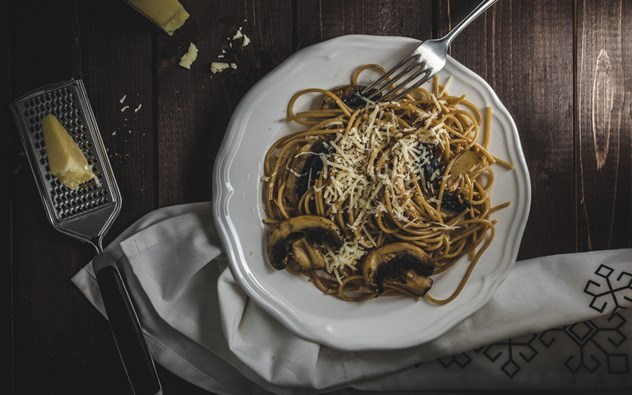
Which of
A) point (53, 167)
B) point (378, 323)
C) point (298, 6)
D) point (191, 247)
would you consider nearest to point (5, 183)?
point (53, 167)

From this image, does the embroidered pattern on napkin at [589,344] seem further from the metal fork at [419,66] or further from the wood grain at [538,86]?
the metal fork at [419,66]

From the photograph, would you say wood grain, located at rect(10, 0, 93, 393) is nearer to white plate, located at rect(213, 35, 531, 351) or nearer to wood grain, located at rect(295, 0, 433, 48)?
white plate, located at rect(213, 35, 531, 351)

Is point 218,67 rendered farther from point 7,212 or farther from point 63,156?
point 7,212

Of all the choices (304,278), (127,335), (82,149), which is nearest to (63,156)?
(82,149)

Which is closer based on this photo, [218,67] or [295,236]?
[295,236]

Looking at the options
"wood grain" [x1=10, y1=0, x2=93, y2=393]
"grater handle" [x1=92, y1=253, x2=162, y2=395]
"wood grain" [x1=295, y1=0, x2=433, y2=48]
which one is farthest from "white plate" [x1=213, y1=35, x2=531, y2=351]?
"wood grain" [x1=10, y1=0, x2=93, y2=393]

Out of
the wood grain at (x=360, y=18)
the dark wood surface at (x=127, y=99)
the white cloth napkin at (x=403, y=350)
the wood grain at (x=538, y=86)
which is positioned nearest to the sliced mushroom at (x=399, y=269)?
the white cloth napkin at (x=403, y=350)

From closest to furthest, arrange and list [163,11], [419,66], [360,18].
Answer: [419,66] → [163,11] → [360,18]

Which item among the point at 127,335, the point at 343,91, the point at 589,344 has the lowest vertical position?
the point at 589,344
